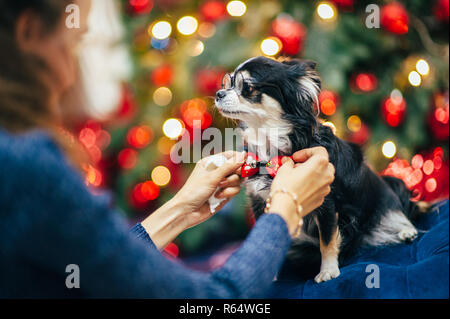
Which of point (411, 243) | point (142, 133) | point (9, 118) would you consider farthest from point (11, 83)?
point (142, 133)

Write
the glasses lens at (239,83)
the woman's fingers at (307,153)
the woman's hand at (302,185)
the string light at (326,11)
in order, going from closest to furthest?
1. the woman's hand at (302,185)
2. the woman's fingers at (307,153)
3. the glasses lens at (239,83)
4. the string light at (326,11)

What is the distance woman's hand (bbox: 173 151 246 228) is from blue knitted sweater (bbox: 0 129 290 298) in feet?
1.15

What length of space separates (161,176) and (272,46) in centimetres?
84

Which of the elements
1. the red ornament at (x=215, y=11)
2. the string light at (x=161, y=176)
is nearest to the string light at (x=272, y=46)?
the red ornament at (x=215, y=11)

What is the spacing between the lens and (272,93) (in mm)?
876

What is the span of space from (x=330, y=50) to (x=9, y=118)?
1152 millimetres

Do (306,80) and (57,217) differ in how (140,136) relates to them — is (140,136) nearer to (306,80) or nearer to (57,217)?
(306,80)

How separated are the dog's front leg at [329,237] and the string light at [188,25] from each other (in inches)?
42.9

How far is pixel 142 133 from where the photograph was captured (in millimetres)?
1842

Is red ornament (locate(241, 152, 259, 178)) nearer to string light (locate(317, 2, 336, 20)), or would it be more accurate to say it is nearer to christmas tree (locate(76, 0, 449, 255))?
christmas tree (locate(76, 0, 449, 255))

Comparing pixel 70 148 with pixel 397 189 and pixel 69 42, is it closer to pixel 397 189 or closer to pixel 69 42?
pixel 69 42

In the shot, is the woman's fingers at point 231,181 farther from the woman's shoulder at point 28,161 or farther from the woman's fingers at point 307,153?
the woman's shoulder at point 28,161

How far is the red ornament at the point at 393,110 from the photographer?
61.4 inches

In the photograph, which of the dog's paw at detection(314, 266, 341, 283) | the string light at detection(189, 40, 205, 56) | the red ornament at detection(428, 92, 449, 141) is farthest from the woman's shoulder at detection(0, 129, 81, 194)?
the red ornament at detection(428, 92, 449, 141)
